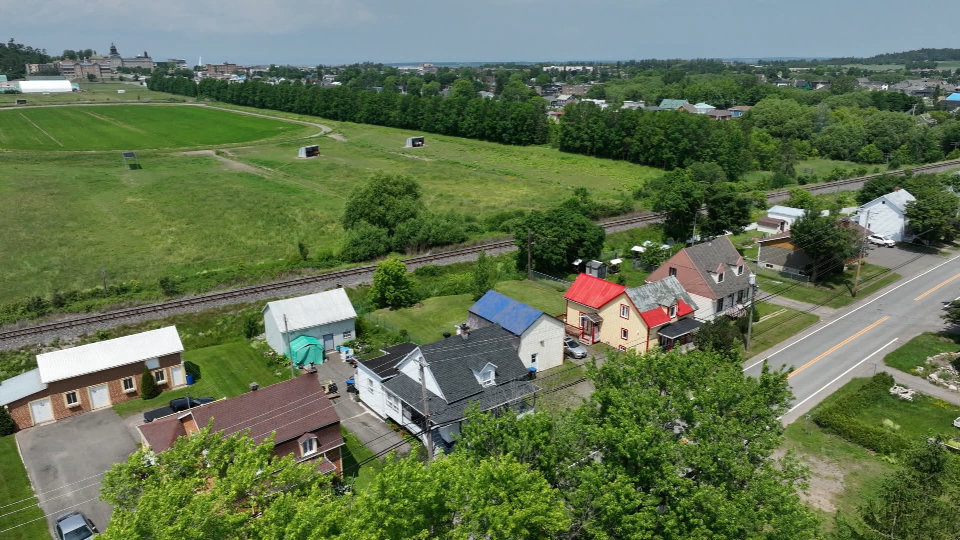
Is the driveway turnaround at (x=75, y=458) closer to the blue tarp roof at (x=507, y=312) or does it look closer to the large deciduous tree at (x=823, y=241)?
the blue tarp roof at (x=507, y=312)

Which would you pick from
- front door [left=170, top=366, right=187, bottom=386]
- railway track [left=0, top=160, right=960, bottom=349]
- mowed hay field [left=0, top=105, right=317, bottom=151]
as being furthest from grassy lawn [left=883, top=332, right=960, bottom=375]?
mowed hay field [left=0, top=105, right=317, bottom=151]

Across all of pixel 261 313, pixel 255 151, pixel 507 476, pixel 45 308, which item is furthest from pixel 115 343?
pixel 255 151

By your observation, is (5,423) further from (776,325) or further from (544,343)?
(776,325)

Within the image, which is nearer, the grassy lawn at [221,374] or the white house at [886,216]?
the grassy lawn at [221,374]

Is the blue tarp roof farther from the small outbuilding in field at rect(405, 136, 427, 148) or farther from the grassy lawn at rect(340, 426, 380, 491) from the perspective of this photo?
the small outbuilding in field at rect(405, 136, 427, 148)

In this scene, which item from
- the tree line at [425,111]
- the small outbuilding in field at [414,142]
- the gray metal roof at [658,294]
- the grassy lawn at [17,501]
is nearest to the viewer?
the grassy lawn at [17,501]

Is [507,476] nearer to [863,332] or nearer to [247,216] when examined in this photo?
[863,332]

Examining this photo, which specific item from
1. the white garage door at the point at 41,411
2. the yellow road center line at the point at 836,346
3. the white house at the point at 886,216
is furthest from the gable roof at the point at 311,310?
the white house at the point at 886,216
